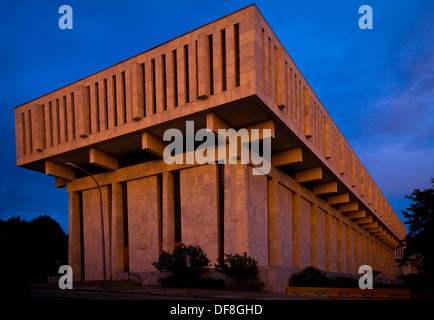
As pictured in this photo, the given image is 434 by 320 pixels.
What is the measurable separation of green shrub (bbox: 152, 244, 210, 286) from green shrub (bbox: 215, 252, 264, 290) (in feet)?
4.60

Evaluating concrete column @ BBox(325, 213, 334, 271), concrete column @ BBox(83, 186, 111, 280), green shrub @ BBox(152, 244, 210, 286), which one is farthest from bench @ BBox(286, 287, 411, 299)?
concrete column @ BBox(325, 213, 334, 271)

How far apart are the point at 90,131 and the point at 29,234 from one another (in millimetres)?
35068

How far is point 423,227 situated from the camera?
107 feet

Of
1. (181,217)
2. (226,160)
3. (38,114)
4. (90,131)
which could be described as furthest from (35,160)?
(226,160)

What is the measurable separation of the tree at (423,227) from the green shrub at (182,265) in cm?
1635

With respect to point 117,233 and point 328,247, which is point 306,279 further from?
point 328,247

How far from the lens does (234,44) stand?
27.8 meters

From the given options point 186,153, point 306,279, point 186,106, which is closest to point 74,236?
point 186,153

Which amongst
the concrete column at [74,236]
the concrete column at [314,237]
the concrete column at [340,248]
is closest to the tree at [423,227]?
the concrete column at [314,237]

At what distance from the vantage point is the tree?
102 ft

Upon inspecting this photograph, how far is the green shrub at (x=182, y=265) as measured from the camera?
29062 mm

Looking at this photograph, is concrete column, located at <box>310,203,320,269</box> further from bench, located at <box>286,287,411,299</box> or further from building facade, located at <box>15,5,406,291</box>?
bench, located at <box>286,287,411,299</box>

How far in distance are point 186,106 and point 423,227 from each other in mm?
20806
